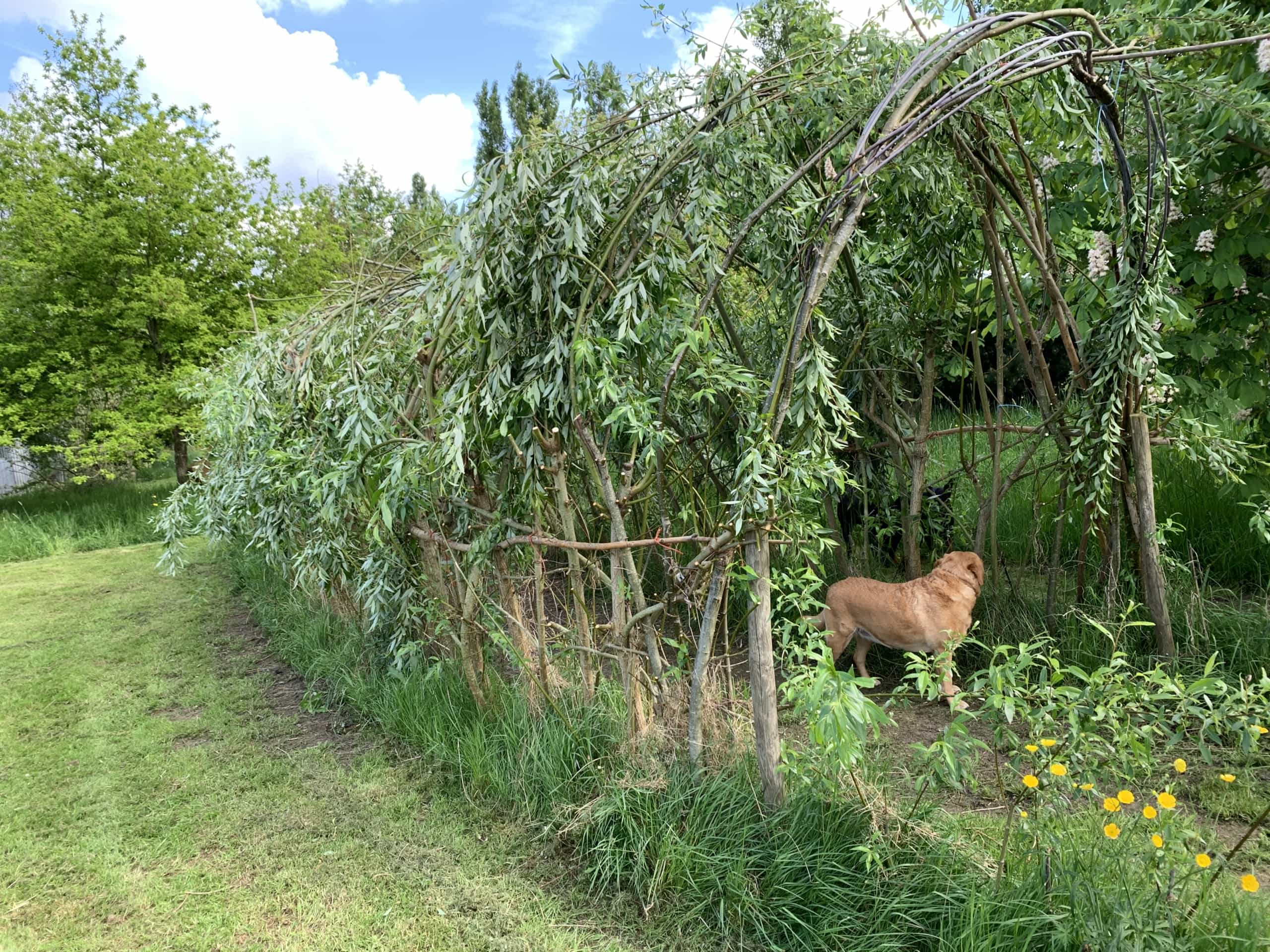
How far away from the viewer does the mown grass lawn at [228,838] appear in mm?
2268

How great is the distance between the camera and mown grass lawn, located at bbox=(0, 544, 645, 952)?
2268 mm

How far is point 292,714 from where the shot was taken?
396cm

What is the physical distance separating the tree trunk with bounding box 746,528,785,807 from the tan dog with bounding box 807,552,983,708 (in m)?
1.09

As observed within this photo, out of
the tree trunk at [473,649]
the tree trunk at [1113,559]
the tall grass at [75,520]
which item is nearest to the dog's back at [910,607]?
the tree trunk at [1113,559]

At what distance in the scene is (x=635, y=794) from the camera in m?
2.41

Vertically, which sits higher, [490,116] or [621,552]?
[490,116]

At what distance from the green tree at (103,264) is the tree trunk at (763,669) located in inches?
380

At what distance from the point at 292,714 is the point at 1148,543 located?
4308 millimetres

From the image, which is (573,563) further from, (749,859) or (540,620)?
(749,859)

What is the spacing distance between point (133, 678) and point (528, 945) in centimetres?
386

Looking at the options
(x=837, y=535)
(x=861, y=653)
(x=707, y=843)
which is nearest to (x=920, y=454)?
(x=837, y=535)

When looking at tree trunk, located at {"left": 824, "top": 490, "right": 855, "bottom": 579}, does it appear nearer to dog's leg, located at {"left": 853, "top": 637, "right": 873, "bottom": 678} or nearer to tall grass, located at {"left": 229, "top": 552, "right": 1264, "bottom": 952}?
dog's leg, located at {"left": 853, "top": 637, "right": 873, "bottom": 678}

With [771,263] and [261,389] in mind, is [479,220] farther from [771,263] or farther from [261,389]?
[261,389]

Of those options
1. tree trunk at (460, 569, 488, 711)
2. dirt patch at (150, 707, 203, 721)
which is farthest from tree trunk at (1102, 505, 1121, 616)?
dirt patch at (150, 707, 203, 721)
